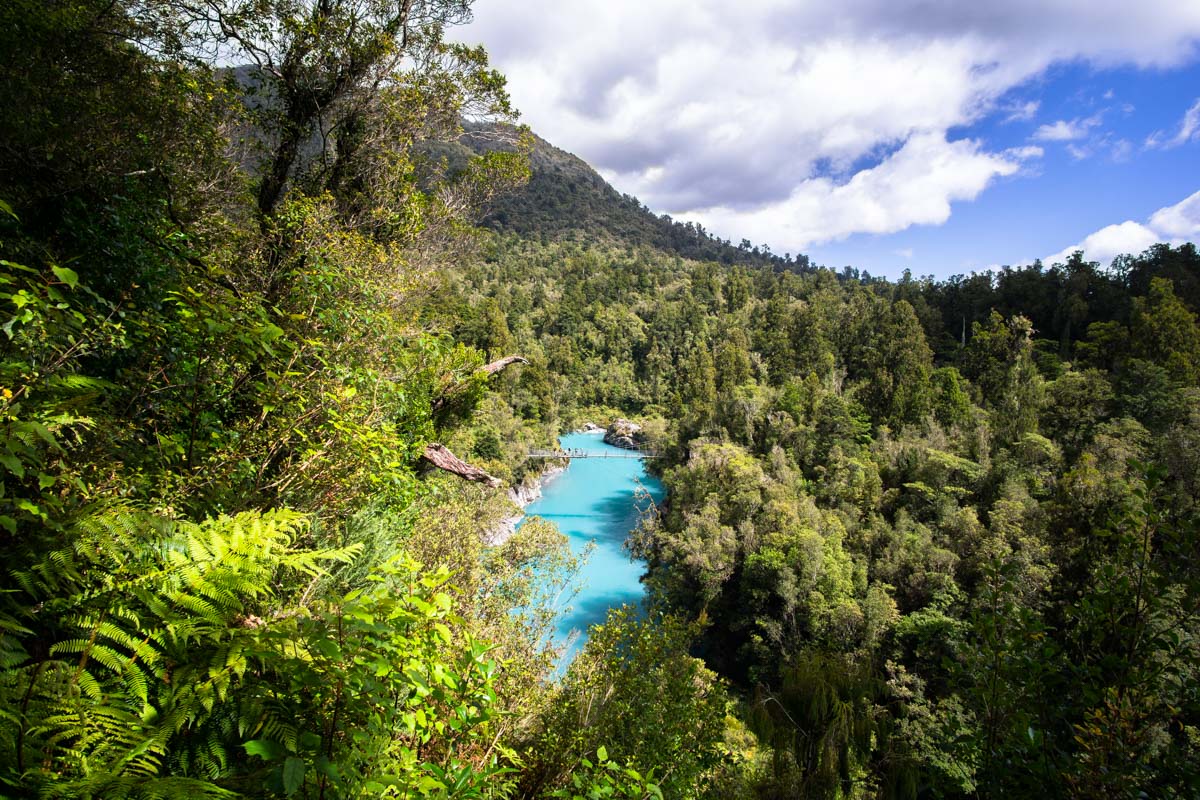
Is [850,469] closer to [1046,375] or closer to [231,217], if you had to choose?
[1046,375]

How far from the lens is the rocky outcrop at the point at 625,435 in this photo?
145 ft

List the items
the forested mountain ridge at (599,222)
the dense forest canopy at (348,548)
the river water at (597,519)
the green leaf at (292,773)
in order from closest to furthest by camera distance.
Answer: the green leaf at (292,773), the dense forest canopy at (348,548), the river water at (597,519), the forested mountain ridge at (599,222)

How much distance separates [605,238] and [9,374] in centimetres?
11175

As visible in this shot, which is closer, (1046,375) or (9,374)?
(9,374)

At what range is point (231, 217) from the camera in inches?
186

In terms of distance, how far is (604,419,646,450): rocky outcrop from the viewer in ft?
145

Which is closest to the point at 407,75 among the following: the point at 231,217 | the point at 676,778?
the point at 231,217

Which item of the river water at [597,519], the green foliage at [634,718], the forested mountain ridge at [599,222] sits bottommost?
the river water at [597,519]

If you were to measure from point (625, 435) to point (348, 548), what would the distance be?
43655 mm

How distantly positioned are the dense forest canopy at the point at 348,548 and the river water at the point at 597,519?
5.15 m

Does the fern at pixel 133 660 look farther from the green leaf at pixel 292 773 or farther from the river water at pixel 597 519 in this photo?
the river water at pixel 597 519

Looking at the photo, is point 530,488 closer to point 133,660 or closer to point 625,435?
point 625,435

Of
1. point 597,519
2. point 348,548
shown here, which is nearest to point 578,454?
point 597,519

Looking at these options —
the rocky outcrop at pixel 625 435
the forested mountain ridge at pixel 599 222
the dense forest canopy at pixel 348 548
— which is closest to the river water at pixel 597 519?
the rocky outcrop at pixel 625 435
